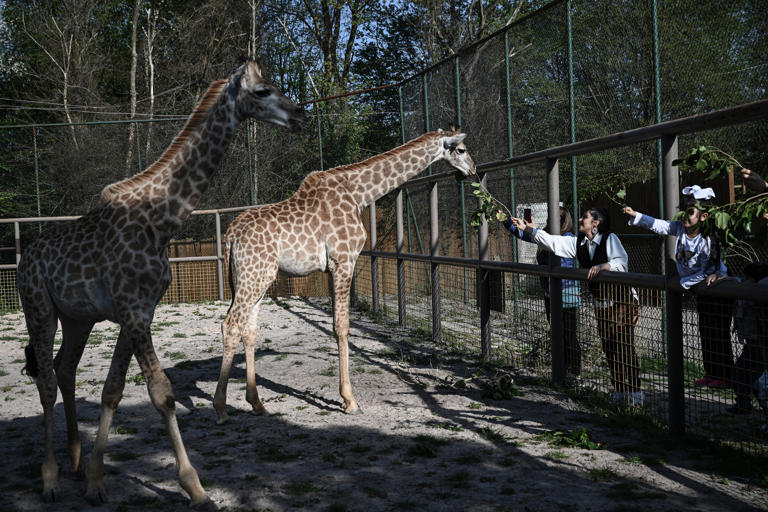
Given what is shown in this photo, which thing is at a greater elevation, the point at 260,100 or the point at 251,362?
the point at 260,100

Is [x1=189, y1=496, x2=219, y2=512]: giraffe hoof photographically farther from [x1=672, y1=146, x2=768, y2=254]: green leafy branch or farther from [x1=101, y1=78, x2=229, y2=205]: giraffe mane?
[x1=672, y1=146, x2=768, y2=254]: green leafy branch

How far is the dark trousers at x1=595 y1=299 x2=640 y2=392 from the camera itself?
183 inches

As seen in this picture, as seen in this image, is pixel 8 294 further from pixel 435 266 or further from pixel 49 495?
pixel 49 495

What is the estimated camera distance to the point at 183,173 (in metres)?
3.69

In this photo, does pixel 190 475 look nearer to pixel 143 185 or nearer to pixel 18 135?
pixel 143 185

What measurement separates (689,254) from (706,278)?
0.91 feet

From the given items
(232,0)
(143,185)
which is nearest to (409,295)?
(143,185)

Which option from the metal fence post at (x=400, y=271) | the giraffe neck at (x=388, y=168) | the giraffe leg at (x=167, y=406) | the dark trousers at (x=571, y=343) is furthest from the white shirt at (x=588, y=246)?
the metal fence post at (x=400, y=271)

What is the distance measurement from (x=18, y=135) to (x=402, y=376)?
1566 centimetres

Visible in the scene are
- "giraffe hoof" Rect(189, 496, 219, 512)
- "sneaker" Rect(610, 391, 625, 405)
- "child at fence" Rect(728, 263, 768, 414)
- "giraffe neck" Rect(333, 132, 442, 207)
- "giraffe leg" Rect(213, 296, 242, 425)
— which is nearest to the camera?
"giraffe hoof" Rect(189, 496, 219, 512)

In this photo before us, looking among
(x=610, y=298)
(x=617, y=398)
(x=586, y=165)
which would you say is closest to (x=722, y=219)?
(x=610, y=298)

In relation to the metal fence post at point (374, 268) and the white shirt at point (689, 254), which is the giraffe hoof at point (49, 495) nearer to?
the white shirt at point (689, 254)

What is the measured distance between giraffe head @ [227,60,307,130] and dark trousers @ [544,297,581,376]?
294cm

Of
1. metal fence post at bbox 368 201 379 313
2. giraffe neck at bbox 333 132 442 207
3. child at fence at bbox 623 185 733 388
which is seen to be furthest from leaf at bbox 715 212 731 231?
metal fence post at bbox 368 201 379 313
